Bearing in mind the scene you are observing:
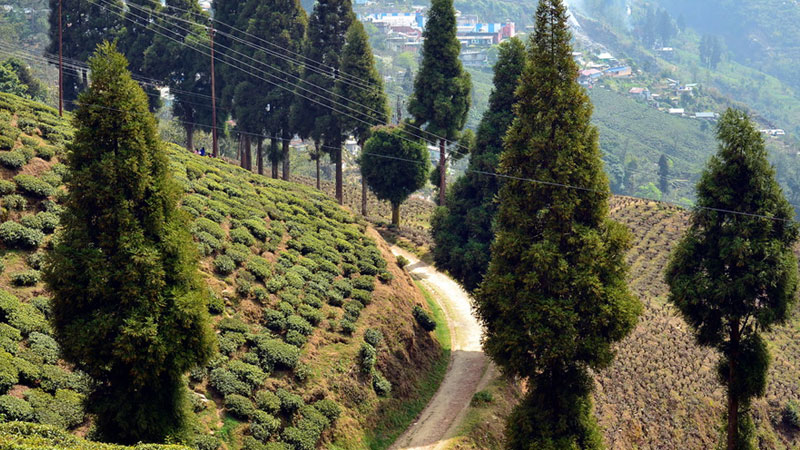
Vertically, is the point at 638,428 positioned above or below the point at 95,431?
below

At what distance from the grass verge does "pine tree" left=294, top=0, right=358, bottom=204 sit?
25882 millimetres

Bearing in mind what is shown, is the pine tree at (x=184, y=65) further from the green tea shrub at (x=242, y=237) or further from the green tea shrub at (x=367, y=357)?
the green tea shrub at (x=367, y=357)

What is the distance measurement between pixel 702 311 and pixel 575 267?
225 inches

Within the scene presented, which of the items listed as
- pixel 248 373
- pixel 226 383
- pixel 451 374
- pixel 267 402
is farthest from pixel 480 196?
pixel 226 383

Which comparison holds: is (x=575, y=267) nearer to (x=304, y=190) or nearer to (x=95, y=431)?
(x=95, y=431)

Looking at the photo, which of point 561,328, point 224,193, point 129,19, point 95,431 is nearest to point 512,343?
point 561,328

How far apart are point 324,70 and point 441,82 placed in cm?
1424

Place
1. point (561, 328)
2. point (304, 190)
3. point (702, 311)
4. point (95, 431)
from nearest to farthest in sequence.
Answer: point (95, 431) → point (561, 328) → point (702, 311) → point (304, 190)

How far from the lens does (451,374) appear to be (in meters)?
37.9

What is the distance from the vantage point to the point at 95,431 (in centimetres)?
2102

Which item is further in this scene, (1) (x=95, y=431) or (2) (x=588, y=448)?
(2) (x=588, y=448)

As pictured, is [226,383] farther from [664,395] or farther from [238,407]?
[664,395]

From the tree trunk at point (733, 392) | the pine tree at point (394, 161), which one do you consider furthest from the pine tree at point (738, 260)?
the pine tree at point (394, 161)

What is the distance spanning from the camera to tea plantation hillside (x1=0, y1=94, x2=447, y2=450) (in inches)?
926
